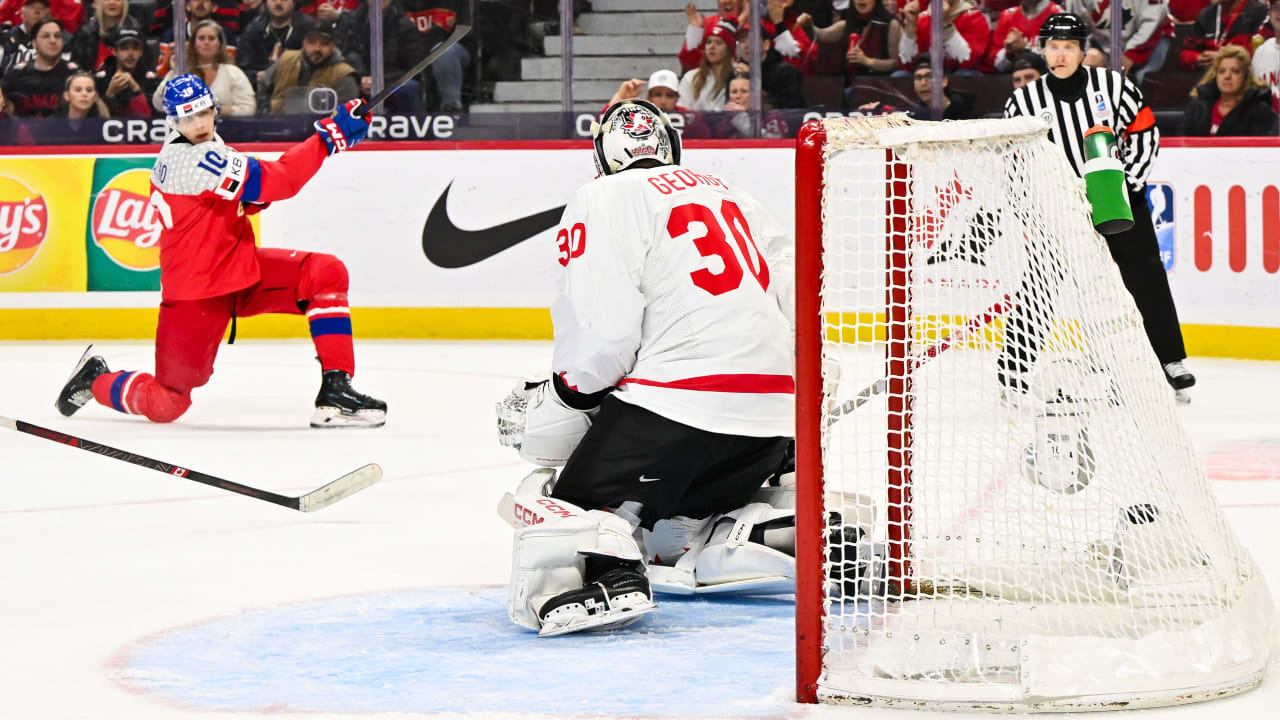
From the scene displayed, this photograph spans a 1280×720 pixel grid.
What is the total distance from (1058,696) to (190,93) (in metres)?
3.65

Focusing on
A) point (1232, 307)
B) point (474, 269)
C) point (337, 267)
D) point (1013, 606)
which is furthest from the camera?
point (474, 269)

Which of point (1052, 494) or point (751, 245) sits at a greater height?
point (751, 245)

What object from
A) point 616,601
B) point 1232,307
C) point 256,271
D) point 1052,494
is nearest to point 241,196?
point 256,271

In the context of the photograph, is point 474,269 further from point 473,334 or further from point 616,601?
point 616,601

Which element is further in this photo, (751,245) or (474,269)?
(474,269)

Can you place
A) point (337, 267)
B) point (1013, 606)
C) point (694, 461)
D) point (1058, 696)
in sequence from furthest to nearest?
point (337, 267)
point (694, 461)
point (1013, 606)
point (1058, 696)

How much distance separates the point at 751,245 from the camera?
9.12ft

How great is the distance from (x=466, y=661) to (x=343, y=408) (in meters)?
2.88

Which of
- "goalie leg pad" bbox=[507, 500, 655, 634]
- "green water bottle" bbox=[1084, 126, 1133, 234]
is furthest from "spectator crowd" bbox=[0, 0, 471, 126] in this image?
"goalie leg pad" bbox=[507, 500, 655, 634]

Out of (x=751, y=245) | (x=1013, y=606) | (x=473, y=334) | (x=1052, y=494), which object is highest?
(x=751, y=245)

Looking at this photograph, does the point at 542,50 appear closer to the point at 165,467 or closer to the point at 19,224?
the point at 19,224

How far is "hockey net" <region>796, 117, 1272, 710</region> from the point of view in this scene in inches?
84.6

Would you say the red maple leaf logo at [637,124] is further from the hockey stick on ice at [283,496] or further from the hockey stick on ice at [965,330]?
the hockey stick on ice at [283,496]

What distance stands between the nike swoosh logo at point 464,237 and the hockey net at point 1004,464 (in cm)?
499
